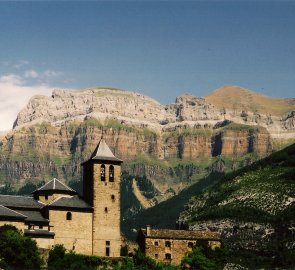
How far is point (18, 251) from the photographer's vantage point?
293ft

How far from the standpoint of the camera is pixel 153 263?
99438 mm

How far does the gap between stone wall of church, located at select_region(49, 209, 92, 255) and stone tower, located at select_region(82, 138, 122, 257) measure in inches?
33.9

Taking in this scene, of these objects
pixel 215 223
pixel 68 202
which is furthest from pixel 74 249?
pixel 215 223

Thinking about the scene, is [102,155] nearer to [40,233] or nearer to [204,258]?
[40,233]

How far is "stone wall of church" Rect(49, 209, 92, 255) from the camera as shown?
10231cm

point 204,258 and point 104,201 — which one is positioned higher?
point 104,201

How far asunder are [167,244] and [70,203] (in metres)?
18.2

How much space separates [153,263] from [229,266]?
31304 mm

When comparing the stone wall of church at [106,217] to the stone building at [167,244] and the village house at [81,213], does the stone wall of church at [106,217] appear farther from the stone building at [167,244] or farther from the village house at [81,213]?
the stone building at [167,244]

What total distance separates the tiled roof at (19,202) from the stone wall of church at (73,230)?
409cm

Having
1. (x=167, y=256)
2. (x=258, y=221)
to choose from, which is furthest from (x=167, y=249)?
(x=258, y=221)

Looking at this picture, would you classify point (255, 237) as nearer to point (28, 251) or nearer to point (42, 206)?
point (42, 206)

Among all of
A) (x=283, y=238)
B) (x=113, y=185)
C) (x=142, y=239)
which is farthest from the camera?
(x=283, y=238)

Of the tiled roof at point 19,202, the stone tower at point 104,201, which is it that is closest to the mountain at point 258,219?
the stone tower at point 104,201
